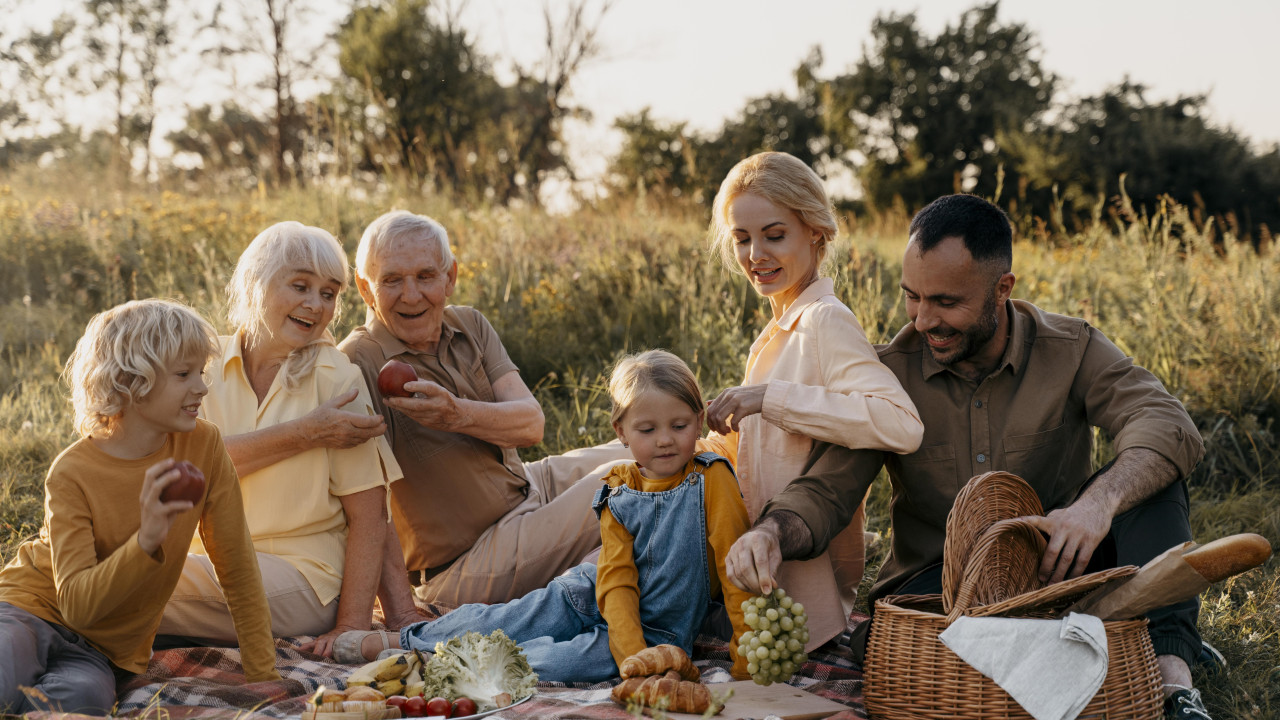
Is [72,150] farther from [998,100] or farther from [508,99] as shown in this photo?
[998,100]

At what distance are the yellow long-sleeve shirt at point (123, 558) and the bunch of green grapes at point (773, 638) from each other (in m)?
1.47

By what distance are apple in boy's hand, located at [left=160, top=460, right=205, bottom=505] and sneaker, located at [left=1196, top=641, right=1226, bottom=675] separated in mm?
3122

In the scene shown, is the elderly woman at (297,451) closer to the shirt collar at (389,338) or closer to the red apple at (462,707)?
the shirt collar at (389,338)

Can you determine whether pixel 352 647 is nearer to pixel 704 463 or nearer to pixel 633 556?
pixel 633 556

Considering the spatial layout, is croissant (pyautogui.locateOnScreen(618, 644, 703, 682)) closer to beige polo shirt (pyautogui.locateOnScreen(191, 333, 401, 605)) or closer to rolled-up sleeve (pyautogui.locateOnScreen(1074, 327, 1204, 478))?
beige polo shirt (pyautogui.locateOnScreen(191, 333, 401, 605))

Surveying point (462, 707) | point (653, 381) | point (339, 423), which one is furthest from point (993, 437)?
point (339, 423)

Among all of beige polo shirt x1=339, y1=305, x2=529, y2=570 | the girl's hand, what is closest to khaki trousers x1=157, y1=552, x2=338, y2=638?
beige polo shirt x1=339, y1=305, x2=529, y2=570

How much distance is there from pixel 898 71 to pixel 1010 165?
4.74 meters

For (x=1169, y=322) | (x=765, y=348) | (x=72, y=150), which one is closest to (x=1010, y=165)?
(x=1169, y=322)

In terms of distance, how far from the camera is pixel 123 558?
2.71 m

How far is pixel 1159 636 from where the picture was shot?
3.01 meters

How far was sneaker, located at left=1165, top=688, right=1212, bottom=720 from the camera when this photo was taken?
2.76 metres

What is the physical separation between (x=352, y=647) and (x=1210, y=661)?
9.48 ft

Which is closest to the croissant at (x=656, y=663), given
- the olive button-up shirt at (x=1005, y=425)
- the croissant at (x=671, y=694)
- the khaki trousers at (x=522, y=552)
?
the croissant at (x=671, y=694)
